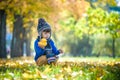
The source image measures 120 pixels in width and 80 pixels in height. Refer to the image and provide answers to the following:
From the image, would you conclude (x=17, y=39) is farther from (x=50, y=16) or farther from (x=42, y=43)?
(x=42, y=43)

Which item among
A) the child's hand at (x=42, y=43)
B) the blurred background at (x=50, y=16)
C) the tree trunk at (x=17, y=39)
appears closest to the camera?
the child's hand at (x=42, y=43)

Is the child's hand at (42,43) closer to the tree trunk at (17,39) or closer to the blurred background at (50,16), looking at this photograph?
the blurred background at (50,16)

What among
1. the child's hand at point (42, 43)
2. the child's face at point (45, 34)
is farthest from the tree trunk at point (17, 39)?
the child's hand at point (42, 43)

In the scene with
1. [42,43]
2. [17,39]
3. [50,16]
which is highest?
[50,16]

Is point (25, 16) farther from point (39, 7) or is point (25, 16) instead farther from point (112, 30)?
point (112, 30)

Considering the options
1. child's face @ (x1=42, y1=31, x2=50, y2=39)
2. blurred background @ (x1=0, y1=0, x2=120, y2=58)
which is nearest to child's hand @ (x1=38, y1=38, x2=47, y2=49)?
child's face @ (x1=42, y1=31, x2=50, y2=39)

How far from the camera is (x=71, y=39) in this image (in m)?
45.2

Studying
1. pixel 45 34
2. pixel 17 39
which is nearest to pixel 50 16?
pixel 17 39

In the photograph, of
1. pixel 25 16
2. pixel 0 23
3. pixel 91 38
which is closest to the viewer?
pixel 0 23

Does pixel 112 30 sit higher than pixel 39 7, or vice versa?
pixel 39 7

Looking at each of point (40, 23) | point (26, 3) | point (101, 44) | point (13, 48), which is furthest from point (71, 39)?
point (40, 23)

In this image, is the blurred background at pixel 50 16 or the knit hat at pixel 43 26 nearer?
the knit hat at pixel 43 26

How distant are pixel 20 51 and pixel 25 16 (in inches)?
115

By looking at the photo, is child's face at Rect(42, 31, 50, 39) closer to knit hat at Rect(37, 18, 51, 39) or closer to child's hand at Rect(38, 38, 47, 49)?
knit hat at Rect(37, 18, 51, 39)
